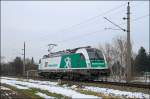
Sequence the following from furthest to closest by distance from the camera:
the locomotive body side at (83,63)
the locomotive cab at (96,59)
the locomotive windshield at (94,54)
→ the locomotive windshield at (94,54) < the locomotive cab at (96,59) < the locomotive body side at (83,63)

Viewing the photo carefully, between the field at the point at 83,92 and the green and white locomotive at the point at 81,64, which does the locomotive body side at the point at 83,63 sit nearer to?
the green and white locomotive at the point at 81,64

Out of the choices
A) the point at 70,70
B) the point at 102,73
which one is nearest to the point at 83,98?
the point at 102,73

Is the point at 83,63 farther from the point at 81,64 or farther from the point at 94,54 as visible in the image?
the point at 94,54

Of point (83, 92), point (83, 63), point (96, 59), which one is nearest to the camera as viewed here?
point (83, 92)

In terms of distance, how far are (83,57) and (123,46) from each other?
42.6 meters

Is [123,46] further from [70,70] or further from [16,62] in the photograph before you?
[16,62]

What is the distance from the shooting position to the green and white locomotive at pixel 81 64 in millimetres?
35031

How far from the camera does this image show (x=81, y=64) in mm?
36344

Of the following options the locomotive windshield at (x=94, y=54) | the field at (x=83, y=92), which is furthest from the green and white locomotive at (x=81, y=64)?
the field at (x=83, y=92)

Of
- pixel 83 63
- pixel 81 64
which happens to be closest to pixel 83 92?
pixel 83 63

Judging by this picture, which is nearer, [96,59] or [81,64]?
[96,59]

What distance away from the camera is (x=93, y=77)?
3550 centimetres

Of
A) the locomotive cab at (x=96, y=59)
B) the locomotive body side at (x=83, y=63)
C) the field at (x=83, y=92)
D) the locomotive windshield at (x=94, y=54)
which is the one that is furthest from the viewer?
the locomotive windshield at (x=94, y=54)

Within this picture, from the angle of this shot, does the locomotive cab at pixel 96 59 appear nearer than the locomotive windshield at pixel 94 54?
Yes
